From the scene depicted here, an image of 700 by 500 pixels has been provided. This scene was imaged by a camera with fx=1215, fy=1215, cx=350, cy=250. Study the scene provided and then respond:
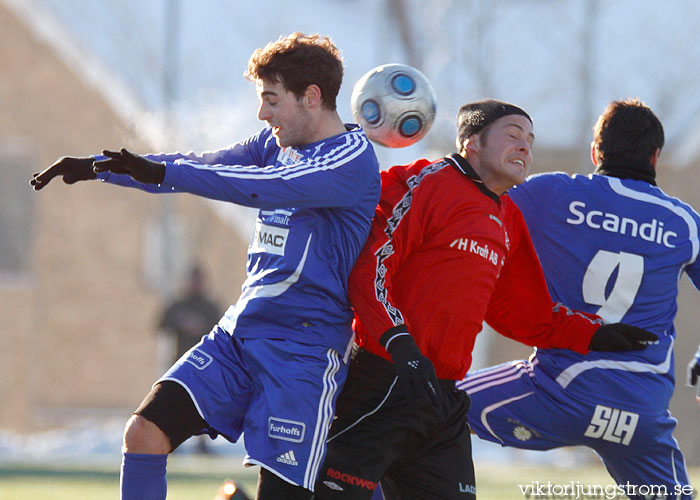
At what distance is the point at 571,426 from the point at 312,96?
1913 millimetres

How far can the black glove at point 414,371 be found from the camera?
420 cm

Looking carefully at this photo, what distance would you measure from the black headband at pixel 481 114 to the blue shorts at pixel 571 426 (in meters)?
1.17

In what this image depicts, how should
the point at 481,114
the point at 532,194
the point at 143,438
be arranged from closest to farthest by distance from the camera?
1. the point at 143,438
2. the point at 481,114
3. the point at 532,194

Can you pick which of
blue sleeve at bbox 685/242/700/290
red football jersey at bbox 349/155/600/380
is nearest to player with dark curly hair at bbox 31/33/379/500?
red football jersey at bbox 349/155/600/380

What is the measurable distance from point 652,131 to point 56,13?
19.2 m

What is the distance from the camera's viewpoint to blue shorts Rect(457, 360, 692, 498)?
205 inches

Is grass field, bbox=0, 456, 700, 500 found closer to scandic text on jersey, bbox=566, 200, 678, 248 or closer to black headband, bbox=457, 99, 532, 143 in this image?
scandic text on jersey, bbox=566, 200, 678, 248

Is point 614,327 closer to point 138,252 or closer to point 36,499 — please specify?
point 36,499

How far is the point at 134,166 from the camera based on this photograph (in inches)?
158

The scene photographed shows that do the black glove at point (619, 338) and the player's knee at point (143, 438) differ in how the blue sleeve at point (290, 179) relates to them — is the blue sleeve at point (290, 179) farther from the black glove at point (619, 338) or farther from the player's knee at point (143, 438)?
the black glove at point (619, 338)

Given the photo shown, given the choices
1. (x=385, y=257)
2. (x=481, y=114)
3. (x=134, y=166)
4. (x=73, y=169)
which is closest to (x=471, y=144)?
(x=481, y=114)

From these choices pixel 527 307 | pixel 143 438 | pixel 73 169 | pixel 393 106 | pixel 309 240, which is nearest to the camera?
→ pixel 143 438

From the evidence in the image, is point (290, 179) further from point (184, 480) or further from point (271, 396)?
point (184, 480)

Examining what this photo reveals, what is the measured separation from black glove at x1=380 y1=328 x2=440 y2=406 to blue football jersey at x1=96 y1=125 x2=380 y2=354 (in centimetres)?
28
